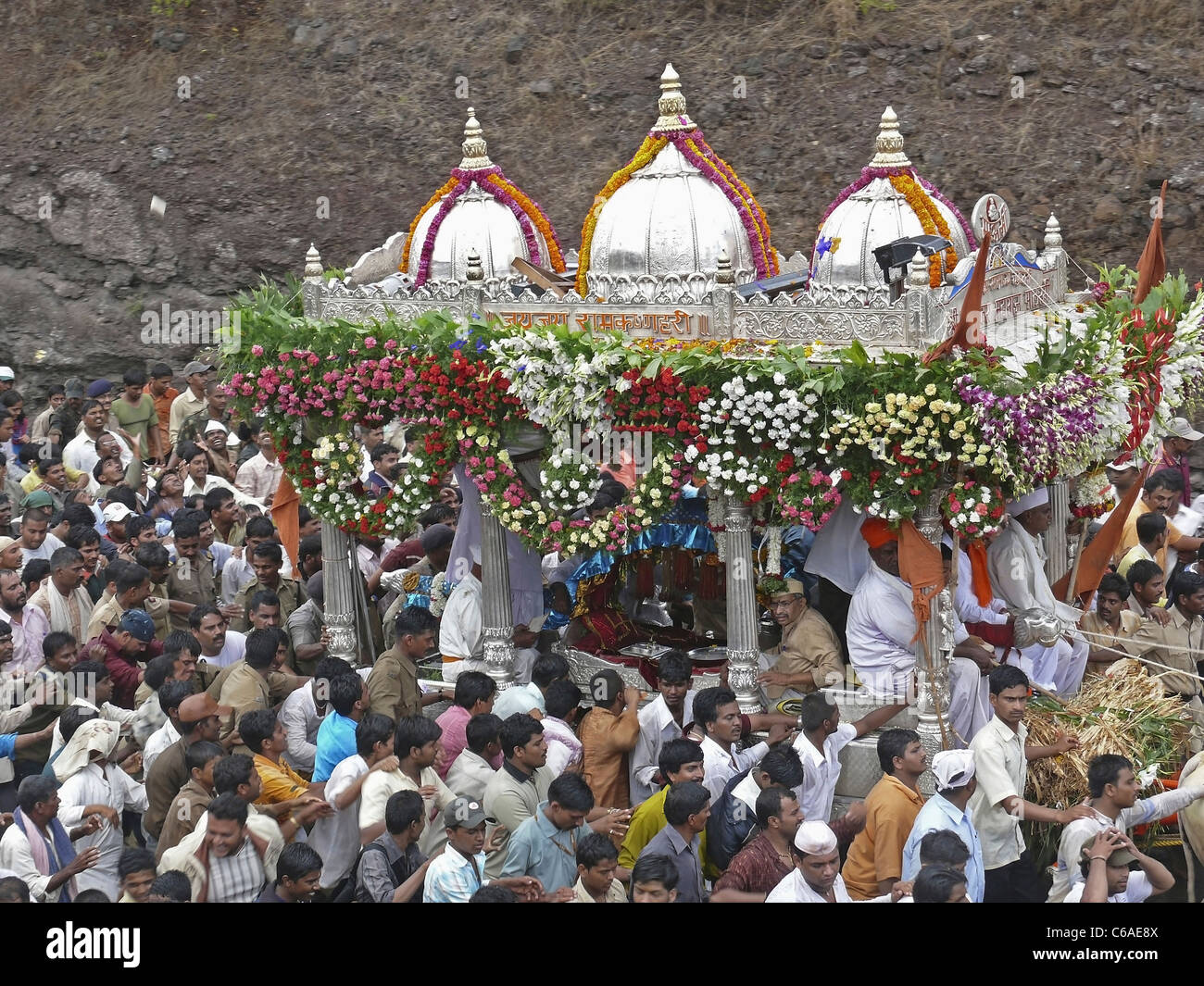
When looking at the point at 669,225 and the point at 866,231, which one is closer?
the point at 866,231

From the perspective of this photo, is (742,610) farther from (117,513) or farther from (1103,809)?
(117,513)

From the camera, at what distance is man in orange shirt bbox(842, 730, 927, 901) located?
9.45 metres

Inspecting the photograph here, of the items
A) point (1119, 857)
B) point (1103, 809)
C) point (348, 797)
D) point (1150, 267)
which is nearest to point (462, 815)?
point (348, 797)

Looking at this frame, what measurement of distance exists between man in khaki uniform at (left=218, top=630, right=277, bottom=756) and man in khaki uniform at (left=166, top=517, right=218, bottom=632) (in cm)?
252

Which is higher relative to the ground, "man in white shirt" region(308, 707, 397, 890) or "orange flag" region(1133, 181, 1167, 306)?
"orange flag" region(1133, 181, 1167, 306)

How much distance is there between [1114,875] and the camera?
348 inches

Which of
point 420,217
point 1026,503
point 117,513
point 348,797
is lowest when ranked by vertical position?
point 348,797

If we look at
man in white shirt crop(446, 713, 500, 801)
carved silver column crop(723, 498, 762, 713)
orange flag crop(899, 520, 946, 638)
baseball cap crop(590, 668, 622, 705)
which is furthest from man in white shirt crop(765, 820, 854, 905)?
carved silver column crop(723, 498, 762, 713)

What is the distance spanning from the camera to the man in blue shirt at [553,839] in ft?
29.8

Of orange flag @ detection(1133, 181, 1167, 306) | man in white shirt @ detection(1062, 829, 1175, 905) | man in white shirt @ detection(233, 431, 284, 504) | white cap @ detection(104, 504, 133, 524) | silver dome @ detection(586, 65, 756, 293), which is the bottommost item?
man in white shirt @ detection(1062, 829, 1175, 905)

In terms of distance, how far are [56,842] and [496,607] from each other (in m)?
4.45

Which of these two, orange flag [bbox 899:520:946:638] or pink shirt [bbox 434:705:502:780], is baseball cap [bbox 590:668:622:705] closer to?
pink shirt [bbox 434:705:502:780]

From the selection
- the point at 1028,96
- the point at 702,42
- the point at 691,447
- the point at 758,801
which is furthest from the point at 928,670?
the point at 702,42

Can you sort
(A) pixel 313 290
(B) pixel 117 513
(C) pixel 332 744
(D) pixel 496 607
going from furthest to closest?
1. (B) pixel 117 513
2. (A) pixel 313 290
3. (D) pixel 496 607
4. (C) pixel 332 744
